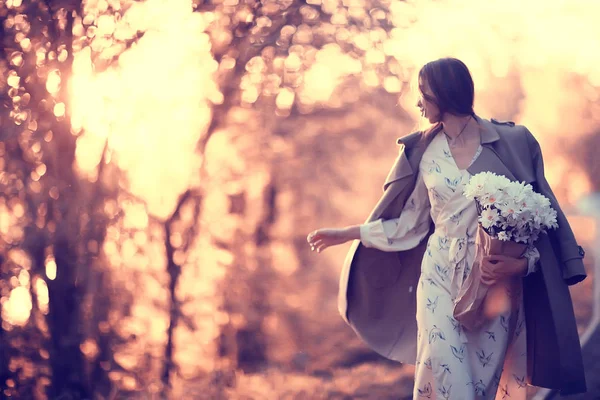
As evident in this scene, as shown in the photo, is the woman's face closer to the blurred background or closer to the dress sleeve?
the dress sleeve

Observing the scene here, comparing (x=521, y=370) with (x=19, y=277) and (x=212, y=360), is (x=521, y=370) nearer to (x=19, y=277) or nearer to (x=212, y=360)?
(x=212, y=360)

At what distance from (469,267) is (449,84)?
0.70 metres

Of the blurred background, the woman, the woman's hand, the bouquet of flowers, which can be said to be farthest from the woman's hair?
the blurred background

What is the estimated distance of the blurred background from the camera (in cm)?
546

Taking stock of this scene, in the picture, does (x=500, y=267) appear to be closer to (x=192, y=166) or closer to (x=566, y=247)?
(x=566, y=247)

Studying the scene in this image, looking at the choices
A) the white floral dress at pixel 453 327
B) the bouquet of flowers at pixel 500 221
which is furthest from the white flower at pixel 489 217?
the white floral dress at pixel 453 327

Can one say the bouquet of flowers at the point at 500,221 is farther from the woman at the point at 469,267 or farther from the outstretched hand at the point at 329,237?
the outstretched hand at the point at 329,237

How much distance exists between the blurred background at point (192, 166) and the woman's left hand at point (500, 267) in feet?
7.33

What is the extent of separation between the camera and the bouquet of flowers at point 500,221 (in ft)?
10.1

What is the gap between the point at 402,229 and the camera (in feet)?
12.3

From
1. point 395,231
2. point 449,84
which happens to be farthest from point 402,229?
point 449,84

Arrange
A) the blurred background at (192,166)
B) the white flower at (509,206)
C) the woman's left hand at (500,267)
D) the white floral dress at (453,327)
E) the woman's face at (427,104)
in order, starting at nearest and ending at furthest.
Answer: the white flower at (509,206) → the woman's left hand at (500,267) → the white floral dress at (453,327) → the woman's face at (427,104) → the blurred background at (192,166)

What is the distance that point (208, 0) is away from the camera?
5.45 m

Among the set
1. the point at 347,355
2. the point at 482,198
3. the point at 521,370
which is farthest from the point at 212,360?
the point at 482,198
